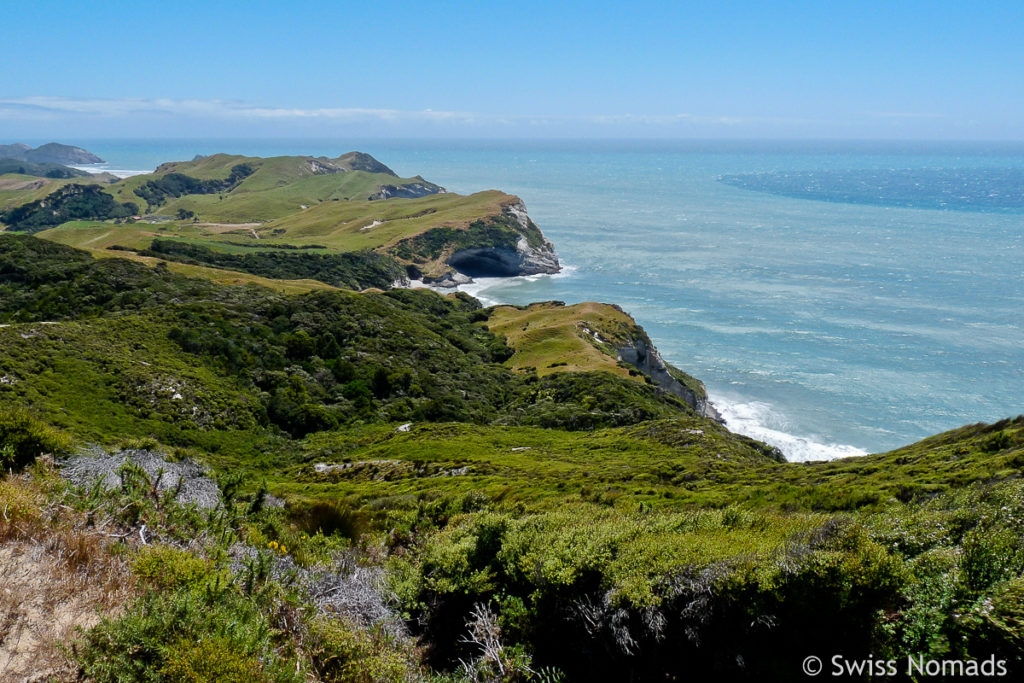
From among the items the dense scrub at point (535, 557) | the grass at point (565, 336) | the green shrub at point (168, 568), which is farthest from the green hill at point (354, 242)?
the green shrub at point (168, 568)

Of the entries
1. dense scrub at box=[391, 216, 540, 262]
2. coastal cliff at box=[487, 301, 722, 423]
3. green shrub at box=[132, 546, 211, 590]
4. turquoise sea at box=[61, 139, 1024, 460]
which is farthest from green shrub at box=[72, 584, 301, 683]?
dense scrub at box=[391, 216, 540, 262]

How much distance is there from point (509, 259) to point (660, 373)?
89.2 m

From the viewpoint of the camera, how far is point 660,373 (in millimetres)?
73875

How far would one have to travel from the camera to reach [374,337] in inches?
2368

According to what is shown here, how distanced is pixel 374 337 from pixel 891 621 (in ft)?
185

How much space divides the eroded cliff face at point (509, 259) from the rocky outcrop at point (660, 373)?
248 ft

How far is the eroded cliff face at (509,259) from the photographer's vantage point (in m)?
155

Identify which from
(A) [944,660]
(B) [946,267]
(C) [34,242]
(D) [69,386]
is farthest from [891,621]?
(B) [946,267]

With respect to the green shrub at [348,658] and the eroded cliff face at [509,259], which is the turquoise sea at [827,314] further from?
the green shrub at [348,658]

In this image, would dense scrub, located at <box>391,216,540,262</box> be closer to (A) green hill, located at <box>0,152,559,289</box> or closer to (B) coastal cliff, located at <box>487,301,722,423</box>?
(A) green hill, located at <box>0,152,559,289</box>

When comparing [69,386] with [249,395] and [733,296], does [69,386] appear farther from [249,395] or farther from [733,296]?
[733,296]

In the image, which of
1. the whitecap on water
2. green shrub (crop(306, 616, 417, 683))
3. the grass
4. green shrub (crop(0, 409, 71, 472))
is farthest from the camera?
the grass

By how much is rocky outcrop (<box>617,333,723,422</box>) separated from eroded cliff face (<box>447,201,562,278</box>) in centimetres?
7549

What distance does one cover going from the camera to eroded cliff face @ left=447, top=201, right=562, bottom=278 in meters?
155
